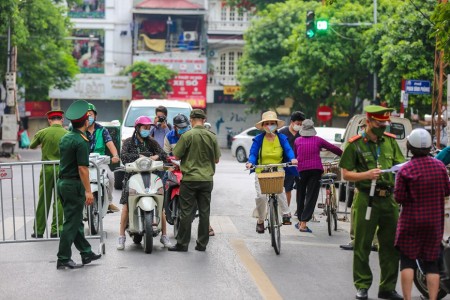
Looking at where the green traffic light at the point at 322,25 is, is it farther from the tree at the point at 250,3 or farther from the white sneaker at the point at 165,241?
the tree at the point at 250,3

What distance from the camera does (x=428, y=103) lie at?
32344 millimetres

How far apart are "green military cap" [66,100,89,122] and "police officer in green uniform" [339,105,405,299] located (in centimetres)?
304

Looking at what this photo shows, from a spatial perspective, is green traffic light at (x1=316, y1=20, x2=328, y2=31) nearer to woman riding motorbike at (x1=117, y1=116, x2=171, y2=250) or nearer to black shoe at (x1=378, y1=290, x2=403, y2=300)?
woman riding motorbike at (x1=117, y1=116, x2=171, y2=250)

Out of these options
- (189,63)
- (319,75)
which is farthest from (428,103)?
(189,63)

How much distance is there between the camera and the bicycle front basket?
1248 centimetres

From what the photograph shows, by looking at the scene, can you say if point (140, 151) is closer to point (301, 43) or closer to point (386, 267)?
point (386, 267)

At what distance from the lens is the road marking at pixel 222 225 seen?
1500 centimetres

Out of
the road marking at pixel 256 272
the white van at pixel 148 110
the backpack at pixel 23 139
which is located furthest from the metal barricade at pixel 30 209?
the backpack at pixel 23 139

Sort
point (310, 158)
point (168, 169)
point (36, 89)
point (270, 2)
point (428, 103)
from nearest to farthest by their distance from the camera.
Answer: point (168, 169) → point (310, 158) → point (428, 103) → point (36, 89) → point (270, 2)

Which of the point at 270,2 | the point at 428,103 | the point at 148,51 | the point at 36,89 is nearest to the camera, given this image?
the point at 428,103

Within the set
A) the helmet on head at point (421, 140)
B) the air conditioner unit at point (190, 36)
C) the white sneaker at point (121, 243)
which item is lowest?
the white sneaker at point (121, 243)

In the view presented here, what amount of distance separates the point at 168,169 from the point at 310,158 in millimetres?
3142

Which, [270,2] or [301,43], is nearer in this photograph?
[301,43]

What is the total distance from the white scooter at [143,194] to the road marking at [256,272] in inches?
46.8
